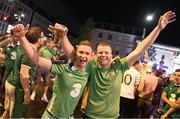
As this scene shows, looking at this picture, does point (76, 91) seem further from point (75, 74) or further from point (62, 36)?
point (62, 36)

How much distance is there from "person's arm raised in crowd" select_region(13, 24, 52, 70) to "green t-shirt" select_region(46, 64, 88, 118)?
0.14 metres

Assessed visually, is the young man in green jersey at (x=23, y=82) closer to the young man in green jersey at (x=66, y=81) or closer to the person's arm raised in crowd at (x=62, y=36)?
the person's arm raised in crowd at (x=62, y=36)

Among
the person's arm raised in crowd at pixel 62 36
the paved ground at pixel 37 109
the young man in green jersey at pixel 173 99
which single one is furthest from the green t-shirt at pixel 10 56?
the person's arm raised in crowd at pixel 62 36

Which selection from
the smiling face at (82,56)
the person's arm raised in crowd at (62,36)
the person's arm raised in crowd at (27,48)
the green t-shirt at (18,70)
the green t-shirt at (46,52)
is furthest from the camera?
the green t-shirt at (46,52)

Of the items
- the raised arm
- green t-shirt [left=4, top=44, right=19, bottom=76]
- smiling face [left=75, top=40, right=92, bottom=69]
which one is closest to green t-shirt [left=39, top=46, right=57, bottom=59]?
green t-shirt [left=4, top=44, right=19, bottom=76]

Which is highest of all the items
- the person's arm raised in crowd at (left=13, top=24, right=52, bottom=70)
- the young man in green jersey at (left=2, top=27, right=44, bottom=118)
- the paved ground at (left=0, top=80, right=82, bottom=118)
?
the person's arm raised in crowd at (left=13, top=24, right=52, bottom=70)

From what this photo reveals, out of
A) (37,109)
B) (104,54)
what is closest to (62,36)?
(104,54)

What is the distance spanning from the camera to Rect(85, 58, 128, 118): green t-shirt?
4.53 metres

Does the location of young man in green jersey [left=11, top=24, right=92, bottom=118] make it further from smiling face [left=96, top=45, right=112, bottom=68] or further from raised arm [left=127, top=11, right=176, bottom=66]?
raised arm [left=127, top=11, right=176, bottom=66]

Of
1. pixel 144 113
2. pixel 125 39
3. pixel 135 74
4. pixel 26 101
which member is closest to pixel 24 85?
pixel 26 101

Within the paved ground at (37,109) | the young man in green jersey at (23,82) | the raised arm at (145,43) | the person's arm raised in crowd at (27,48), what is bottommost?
the paved ground at (37,109)

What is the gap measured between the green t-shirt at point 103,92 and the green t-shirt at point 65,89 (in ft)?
1.13

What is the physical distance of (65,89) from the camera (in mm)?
4148

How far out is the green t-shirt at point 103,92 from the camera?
4.53m
